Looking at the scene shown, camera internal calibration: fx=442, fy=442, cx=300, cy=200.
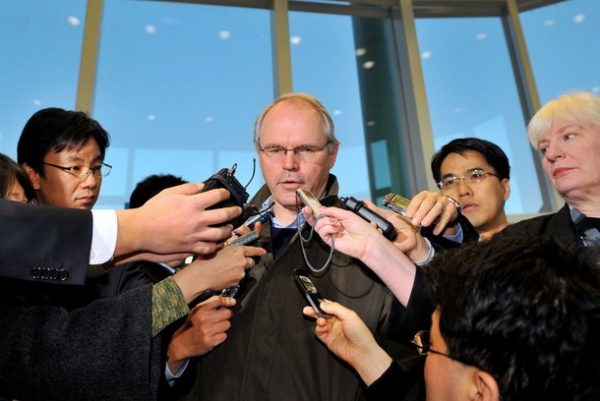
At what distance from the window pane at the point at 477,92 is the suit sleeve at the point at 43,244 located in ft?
10.5

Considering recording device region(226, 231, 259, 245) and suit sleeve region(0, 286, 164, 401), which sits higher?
recording device region(226, 231, 259, 245)

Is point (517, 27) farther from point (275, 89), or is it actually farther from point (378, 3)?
point (275, 89)

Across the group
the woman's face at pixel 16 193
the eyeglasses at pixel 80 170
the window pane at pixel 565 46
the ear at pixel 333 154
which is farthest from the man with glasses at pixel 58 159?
the window pane at pixel 565 46

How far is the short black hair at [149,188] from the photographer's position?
1.90 m

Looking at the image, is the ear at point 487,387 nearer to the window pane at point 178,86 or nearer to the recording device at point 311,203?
the recording device at point 311,203

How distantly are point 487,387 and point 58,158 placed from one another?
1.49 metres

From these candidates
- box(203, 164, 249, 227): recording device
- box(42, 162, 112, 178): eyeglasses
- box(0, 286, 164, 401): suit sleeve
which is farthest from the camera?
box(42, 162, 112, 178): eyeglasses

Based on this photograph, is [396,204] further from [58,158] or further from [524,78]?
[524,78]

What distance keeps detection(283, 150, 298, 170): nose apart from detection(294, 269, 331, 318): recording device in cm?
37

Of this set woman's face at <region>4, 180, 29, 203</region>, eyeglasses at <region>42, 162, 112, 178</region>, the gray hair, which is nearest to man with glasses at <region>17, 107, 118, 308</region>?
eyeglasses at <region>42, 162, 112, 178</region>

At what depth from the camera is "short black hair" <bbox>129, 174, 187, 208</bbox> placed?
1903mm

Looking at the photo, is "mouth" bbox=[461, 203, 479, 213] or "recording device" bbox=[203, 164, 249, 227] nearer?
"recording device" bbox=[203, 164, 249, 227]

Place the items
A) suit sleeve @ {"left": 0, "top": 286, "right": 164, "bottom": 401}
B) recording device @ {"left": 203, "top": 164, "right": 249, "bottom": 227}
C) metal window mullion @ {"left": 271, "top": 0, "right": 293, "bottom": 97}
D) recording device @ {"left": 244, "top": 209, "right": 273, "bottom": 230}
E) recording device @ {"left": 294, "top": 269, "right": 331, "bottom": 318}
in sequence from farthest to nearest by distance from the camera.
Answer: metal window mullion @ {"left": 271, "top": 0, "right": 293, "bottom": 97}
recording device @ {"left": 244, "top": 209, "right": 273, "bottom": 230}
recording device @ {"left": 294, "top": 269, "right": 331, "bottom": 318}
recording device @ {"left": 203, "top": 164, "right": 249, "bottom": 227}
suit sleeve @ {"left": 0, "top": 286, "right": 164, "bottom": 401}

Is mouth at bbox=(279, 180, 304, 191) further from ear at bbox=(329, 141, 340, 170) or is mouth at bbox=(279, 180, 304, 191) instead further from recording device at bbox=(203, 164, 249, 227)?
recording device at bbox=(203, 164, 249, 227)
